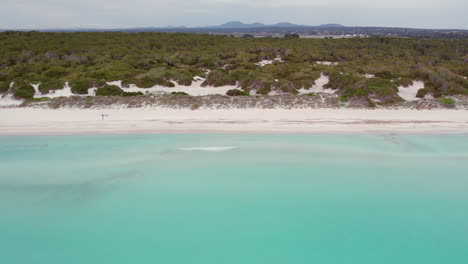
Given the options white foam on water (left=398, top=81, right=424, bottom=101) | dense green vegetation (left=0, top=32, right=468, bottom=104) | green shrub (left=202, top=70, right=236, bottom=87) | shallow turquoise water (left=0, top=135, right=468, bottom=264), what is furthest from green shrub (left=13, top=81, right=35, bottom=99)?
white foam on water (left=398, top=81, right=424, bottom=101)

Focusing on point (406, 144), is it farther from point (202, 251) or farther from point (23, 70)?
point (23, 70)

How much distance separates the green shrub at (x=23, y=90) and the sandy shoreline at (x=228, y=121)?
1.28 meters

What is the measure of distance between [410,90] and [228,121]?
33.6 ft

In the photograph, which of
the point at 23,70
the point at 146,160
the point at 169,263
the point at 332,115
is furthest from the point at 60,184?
the point at 23,70

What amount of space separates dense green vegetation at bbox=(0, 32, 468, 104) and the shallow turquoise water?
5.18 metres

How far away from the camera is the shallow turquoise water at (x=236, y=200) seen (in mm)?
6238

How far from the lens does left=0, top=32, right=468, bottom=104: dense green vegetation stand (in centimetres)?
1525

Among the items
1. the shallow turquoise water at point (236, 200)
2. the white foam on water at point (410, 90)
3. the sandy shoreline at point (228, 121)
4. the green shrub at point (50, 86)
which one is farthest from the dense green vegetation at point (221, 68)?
the shallow turquoise water at point (236, 200)

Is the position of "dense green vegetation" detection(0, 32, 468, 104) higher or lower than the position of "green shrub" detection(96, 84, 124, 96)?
higher

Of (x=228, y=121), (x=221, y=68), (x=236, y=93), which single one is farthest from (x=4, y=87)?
(x=221, y=68)

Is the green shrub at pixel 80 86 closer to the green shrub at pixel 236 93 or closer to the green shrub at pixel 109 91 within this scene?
the green shrub at pixel 109 91

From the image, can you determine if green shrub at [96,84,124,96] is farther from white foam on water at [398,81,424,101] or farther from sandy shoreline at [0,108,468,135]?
white foam on water at [398,81,424,101]

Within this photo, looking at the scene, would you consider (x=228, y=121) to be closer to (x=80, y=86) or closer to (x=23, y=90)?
(x=80, y=86)

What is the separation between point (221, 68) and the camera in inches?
813
